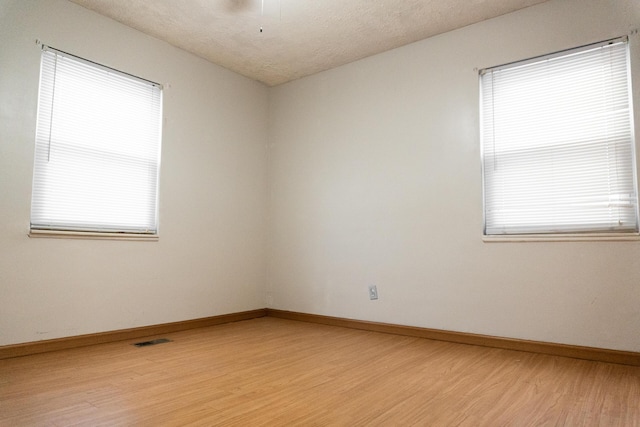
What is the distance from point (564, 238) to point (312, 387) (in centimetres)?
224

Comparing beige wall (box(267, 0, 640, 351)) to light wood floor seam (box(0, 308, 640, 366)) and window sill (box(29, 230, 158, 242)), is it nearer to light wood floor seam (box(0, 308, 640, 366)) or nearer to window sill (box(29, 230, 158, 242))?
light wood floor seam (box(0, 308, 640, 366))

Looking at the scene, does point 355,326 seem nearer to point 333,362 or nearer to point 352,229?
point 352,229

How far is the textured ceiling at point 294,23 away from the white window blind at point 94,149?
60 centimetres

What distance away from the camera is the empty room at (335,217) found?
2344 millimetres

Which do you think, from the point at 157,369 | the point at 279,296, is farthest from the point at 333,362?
the point at 279,296

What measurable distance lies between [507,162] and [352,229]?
1.67m

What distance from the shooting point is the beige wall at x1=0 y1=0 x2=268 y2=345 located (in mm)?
2973

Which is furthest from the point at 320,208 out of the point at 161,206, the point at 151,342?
the point at 151,342

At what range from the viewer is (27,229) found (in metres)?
3.01

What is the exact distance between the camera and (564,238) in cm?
306

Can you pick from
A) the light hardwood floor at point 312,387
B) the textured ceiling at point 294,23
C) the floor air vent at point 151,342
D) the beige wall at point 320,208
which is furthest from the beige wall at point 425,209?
the floor air vent at point 151,342

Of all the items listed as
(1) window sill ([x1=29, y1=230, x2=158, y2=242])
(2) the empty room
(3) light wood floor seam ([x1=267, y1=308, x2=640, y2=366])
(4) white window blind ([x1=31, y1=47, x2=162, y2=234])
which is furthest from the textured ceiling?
(3) light wood floor seam ([x1=267, y1=308, x2=640, y2=366])

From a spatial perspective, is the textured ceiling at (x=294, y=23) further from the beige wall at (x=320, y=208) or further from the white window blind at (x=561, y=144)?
the white window blind at (x=561, y=144)

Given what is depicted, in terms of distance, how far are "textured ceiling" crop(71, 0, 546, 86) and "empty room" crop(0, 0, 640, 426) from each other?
0.03 metres
